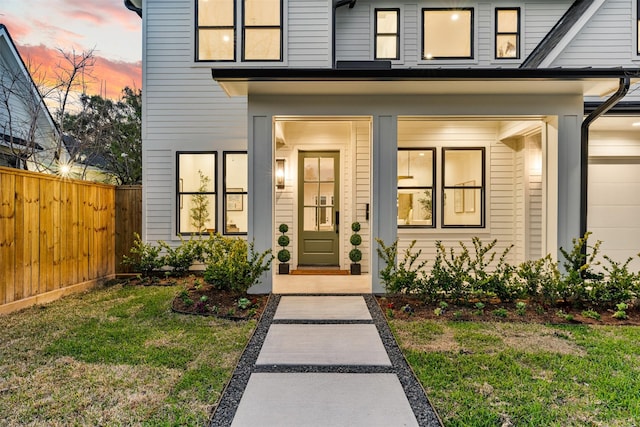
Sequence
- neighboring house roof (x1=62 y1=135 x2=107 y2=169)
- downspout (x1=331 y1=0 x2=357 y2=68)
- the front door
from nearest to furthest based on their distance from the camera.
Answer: downspout (x1=331 y1=0 x2=357 y2=68), the front door, neighboring house roof (x1=62 y1=135 x2=107 y2=169)

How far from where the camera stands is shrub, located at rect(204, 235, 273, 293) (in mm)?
4992

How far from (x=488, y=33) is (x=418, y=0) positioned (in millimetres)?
1593

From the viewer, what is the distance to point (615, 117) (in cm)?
597

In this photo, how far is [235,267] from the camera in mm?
4969

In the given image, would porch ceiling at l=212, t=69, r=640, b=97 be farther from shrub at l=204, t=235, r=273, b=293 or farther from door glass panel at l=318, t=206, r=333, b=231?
door glass panel at l=318, t=206, r=333, b=231

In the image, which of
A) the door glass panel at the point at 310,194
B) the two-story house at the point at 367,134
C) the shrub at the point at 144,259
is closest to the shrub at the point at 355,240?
the two-story house at the point at 367,134

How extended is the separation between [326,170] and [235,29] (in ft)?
10.7

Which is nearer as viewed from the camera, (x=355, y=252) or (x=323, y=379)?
(x=323, y=379)

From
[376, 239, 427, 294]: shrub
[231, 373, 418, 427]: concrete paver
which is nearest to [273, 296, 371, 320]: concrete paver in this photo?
[376, 239, 427, 294]: shrub

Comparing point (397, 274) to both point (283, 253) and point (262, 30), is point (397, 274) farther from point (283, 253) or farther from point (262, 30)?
point (262, 30)

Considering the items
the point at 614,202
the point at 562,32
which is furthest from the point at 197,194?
the point at 614,202

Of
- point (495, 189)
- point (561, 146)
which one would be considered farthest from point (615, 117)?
point (495, 189)

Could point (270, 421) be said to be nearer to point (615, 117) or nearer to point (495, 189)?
point (495, 189)

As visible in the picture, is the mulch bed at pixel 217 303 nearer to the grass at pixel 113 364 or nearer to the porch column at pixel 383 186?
the grass at pixel 113 364
